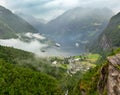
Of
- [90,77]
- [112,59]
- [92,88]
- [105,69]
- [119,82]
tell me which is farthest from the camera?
[90,77]

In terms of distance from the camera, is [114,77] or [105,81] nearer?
[114,77]

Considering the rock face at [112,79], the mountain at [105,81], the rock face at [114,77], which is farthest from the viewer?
the mountain at [105,81]

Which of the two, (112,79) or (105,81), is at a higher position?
(112,79)

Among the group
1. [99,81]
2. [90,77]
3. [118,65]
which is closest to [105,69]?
[99,81]

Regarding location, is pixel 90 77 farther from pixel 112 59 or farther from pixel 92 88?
pixel 112 59

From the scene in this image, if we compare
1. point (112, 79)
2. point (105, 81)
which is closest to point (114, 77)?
point (112, 79)

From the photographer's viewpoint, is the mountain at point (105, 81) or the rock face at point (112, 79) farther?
the mountain at point (105, 81)

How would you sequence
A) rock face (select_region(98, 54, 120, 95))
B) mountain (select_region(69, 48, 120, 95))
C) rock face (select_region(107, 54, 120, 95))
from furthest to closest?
1. mountain (select_region(69, 48, 120, 95))
2. rock face (select_region(98, 54, 120, 95))
3. rock face (select_region(107, 54, 120, 95))

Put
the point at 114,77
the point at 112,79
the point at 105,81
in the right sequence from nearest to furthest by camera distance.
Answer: the point at 114,77
the point at 112,79
the point at 105,81

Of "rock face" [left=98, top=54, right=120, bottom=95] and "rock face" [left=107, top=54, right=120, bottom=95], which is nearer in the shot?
"rock face" [left=107, top=54, right=120, bottom=95]

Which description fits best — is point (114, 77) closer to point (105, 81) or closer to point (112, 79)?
point (112, 79)

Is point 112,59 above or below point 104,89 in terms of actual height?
above
